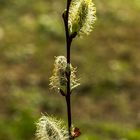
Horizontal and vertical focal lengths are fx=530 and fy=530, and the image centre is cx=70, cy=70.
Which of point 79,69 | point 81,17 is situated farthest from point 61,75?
point 79,69

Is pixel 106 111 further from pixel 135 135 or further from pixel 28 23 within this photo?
pixel 28 23

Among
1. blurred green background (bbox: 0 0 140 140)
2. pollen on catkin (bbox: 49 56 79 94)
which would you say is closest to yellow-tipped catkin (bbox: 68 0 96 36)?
pollen on catkin (bbox: 49 56 79 94)

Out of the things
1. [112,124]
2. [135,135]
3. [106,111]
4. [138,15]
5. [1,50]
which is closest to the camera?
[135,135]

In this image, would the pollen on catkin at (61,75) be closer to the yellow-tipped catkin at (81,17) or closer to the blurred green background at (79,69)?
the yellow-tipped catkin at (81,17)

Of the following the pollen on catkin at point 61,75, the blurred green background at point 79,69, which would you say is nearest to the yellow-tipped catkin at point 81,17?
the pollen on catkin at point 61,75

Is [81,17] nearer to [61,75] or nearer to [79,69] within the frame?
[61,75]

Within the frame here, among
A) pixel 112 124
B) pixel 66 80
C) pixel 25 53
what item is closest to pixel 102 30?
pixel 25 53
